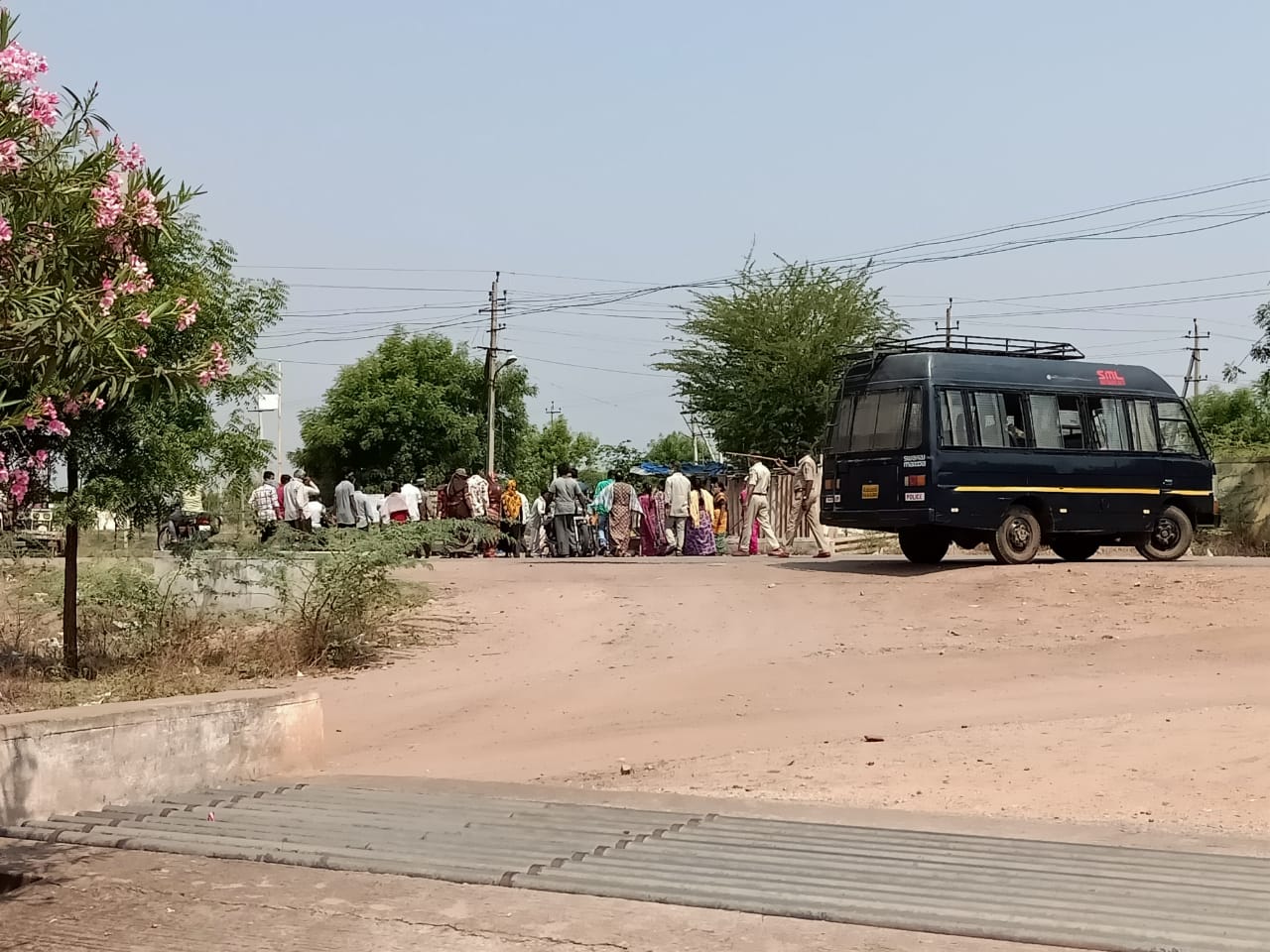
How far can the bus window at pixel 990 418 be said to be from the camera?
18406 mm

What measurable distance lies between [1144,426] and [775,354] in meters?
21.2

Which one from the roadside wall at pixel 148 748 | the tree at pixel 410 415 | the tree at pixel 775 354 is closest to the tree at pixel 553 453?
the tree at pixel 410 415

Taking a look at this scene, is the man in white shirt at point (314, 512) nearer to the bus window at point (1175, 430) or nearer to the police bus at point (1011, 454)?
the police bus at point (1011, 454)

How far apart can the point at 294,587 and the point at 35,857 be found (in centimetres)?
777

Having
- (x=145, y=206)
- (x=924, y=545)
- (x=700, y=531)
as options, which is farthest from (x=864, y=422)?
(x=145, y=206)

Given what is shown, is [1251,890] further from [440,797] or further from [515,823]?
[440,797]

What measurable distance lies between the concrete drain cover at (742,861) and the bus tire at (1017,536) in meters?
11.9

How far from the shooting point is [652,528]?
26938mm

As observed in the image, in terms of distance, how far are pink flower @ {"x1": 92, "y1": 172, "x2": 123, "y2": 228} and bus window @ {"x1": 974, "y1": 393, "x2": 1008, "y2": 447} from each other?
46.1ft

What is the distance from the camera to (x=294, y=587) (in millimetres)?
14352

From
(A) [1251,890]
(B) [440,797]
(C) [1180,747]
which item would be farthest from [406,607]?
(A) [1251,890]

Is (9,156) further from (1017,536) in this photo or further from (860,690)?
(1017,536)

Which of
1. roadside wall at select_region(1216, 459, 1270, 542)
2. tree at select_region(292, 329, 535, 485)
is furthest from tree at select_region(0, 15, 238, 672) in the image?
tree at select_region(292, 329, 535, 485)

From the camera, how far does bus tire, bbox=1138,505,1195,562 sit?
65.7 feet
